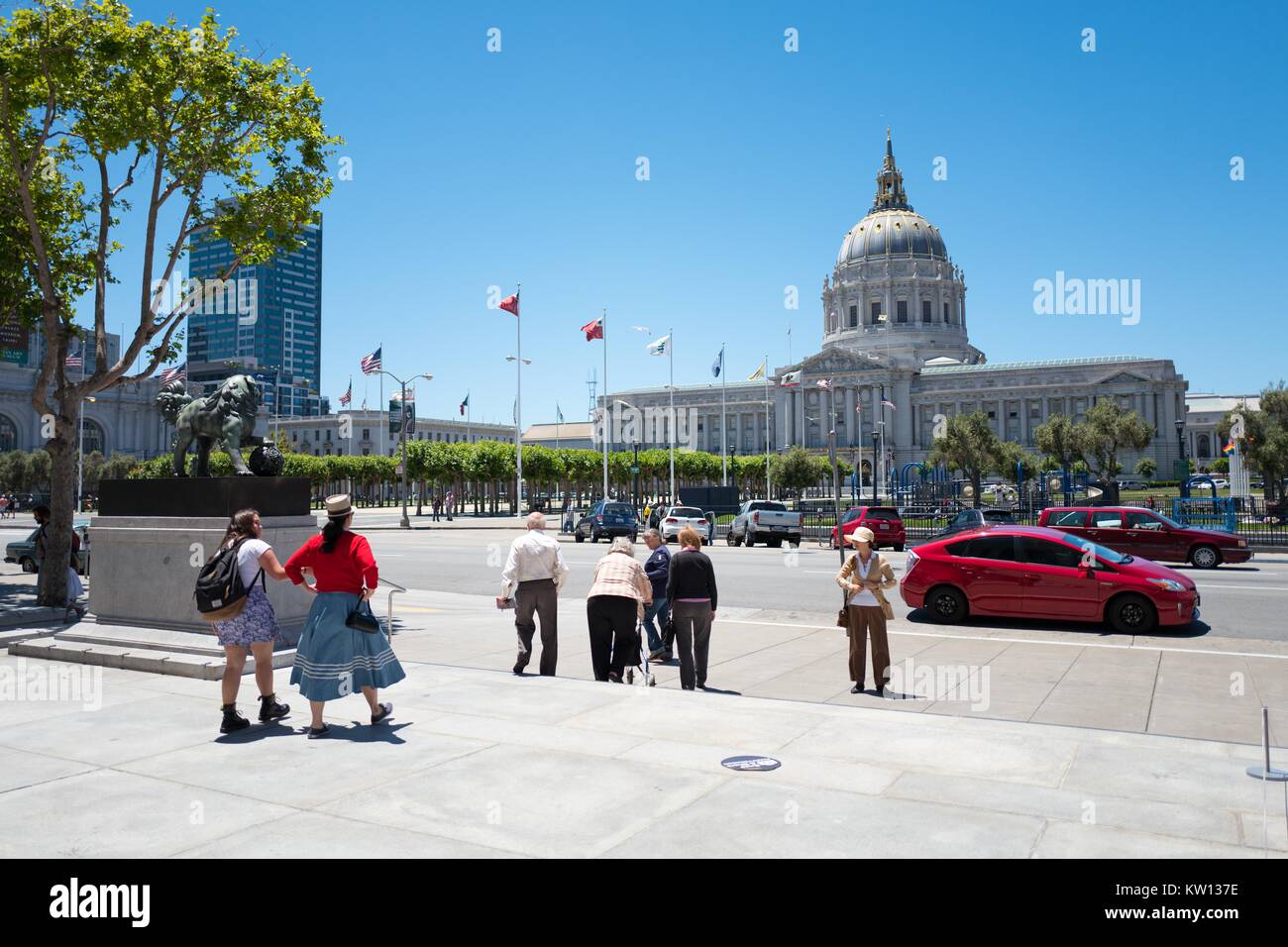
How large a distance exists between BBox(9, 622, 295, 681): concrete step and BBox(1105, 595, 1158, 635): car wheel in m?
11.3

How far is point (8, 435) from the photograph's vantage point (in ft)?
377

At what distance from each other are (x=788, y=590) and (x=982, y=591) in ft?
17.2

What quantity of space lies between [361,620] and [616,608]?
3.16 metres

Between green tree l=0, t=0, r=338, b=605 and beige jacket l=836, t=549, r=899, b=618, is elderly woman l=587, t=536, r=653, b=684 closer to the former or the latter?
beige jacket l=836, t=549, r=899, b=618

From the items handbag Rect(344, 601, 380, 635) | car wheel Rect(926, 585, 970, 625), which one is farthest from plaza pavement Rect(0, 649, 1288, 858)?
car wheel Rect(926, 585, 970, 625)

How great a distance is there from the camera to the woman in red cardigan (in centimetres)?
720

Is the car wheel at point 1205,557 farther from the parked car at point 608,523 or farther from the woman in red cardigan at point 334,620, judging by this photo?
the woman in red cardigan at point 334,620

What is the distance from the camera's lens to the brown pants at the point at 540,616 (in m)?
10.0

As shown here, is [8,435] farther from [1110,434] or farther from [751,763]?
[751,763]

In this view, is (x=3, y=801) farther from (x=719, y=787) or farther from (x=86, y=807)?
(x=719, y=787)

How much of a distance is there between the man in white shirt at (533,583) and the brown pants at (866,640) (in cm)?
306

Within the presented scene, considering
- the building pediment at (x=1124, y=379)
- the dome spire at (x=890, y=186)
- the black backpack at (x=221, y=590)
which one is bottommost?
the black backpack at (x=221, y=590)

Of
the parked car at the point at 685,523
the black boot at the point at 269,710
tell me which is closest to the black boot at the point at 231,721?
the black boot at the point at 269,710

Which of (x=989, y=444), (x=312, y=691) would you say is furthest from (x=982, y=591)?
(x=989, y=444)
